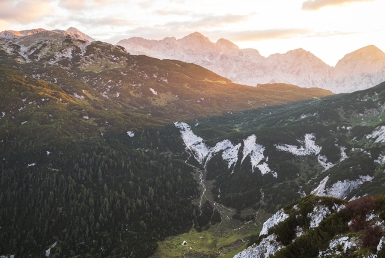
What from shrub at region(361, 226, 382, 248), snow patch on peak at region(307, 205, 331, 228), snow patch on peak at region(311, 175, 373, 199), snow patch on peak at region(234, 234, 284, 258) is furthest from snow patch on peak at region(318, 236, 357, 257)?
snow patch on peak at region(311, 175, 373, 199)

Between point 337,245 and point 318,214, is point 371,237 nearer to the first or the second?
point 337,245

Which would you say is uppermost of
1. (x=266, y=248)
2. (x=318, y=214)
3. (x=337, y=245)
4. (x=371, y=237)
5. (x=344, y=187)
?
(x=371, y=237)

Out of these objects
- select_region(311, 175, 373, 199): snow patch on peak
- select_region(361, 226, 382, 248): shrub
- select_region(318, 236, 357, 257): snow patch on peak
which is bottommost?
select_region(311, 175, 373, 199): snow patch on peak

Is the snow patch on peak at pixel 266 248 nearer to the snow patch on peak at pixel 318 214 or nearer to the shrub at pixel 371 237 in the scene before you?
the snow patch on peak at pixel 318 214

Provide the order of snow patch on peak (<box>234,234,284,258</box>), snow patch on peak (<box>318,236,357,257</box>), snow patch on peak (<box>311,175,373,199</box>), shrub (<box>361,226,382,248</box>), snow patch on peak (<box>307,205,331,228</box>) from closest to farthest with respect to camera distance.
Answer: shrub (<box>361,226,382,248</box>), snow patch on peak (<box>318,236,357,257</box>), snow patch on peak (<box>307,205,331,228</box>), snow patch on peak (<box>234,234,284,258</box>), snow patch on peak (<box>311,175,373,199</box>)

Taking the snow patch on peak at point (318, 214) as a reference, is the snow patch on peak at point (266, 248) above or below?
below

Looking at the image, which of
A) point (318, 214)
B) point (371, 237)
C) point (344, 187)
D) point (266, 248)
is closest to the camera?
point (371, 237)

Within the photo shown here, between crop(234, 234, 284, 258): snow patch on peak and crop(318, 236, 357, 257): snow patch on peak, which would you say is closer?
crop(318, 236, 357, 257): snow patch on peak

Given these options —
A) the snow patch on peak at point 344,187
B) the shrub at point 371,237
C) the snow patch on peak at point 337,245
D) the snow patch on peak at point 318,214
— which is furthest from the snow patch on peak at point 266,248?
the snow patch on peak at point 344,187

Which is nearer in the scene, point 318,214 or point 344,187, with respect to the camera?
point 318,214

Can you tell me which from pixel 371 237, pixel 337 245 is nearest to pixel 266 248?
pixel 337 245

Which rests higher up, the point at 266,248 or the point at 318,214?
the point at 318,214

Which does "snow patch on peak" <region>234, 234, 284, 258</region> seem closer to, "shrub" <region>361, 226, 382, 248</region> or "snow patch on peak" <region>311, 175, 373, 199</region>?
"shrub" <region>361, 226, 382, 248</region>

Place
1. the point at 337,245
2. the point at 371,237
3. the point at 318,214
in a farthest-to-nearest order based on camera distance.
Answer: the point at 318,214 → the point at 337,245 → the point at 371,237
